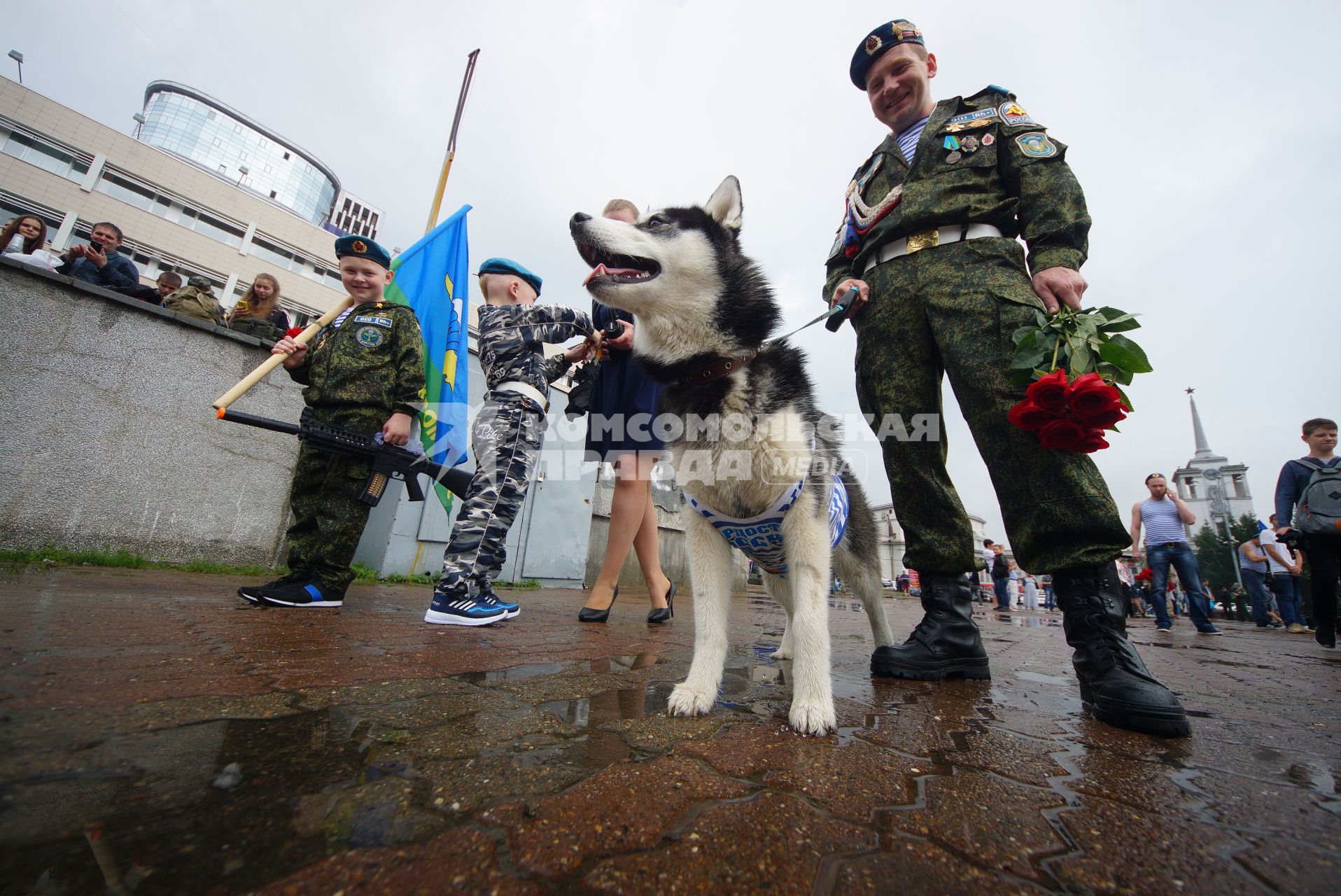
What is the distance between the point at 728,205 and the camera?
8.44ft

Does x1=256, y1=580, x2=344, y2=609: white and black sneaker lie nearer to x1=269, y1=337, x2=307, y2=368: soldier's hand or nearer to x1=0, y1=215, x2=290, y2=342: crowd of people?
x1=269, y1=337, x2=307, y2=368: soldier's hand

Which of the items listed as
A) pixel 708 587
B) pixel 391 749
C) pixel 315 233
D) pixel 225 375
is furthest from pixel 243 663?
pixel 315 233

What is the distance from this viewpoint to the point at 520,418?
10.9ft

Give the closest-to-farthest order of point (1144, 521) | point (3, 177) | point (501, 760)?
point (501, 760)
point (1144, 521)
point (3, 177)

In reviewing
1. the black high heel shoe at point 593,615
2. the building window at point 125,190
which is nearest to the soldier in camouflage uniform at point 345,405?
the black high heel shoe at point 593,615

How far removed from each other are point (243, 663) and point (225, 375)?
Result: 5313 mm

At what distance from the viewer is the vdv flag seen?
455 centimetres

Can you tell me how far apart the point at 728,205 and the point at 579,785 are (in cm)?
246

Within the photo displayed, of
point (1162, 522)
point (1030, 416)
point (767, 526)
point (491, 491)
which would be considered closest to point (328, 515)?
point (491, 491)

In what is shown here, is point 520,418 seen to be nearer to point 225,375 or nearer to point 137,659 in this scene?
point 137,659

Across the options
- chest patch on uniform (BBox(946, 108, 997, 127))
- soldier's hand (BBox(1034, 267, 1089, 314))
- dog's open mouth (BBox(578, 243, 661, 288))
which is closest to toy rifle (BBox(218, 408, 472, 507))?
dog's open mouth (BBox(578, 243, 661, 288))

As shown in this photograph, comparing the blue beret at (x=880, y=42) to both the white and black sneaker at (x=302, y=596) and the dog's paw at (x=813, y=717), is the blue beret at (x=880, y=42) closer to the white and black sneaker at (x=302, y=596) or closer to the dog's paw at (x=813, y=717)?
the dog's paw at (x=813, y=717)

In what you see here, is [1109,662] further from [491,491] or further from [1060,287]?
[491,491]

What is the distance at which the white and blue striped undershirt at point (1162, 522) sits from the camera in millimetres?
7176
